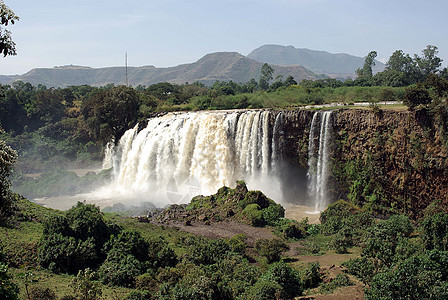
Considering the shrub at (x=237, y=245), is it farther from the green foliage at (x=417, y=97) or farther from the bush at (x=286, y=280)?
the green foliage at (x=417, y=97)

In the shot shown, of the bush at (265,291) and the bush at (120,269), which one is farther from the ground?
the bush at (265,291)

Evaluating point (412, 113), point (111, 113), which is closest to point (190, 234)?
point (412, 113)

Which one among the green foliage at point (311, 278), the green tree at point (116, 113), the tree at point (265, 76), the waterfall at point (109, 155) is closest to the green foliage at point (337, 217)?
the green foliage at point (311, 278)

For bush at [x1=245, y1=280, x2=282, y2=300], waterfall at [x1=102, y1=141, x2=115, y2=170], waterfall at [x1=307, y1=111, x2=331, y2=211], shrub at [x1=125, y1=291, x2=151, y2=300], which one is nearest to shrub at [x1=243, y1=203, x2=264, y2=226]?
waterfall at [x1=307, y1=111, x2=331, y2=211]

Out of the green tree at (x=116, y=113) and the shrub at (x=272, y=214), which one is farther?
the green tree at (x=116, y=113)

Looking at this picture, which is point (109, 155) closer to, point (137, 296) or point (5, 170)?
point (137, 296)

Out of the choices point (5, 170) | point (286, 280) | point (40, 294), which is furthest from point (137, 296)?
point (5, 170)

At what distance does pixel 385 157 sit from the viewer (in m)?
23.0

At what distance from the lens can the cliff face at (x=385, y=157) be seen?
21156 mm

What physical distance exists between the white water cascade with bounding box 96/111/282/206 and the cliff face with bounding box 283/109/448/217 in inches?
111

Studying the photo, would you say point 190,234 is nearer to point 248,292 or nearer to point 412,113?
point 248,292

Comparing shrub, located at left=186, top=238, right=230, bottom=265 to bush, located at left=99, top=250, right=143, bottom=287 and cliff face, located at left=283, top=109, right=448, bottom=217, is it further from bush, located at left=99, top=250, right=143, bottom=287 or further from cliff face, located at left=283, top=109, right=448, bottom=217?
cliff face, located at left=283, top=109, right=448, bottom=217

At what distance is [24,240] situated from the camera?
50.8 ft

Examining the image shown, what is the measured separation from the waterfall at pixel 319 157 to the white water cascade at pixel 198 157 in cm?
261
